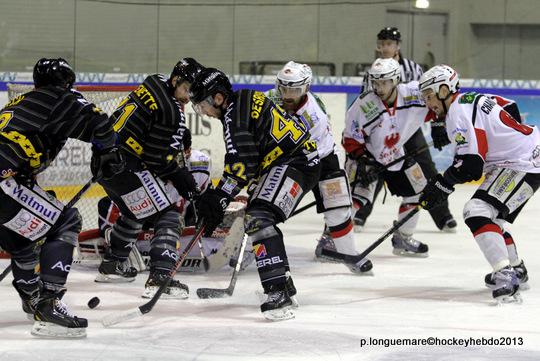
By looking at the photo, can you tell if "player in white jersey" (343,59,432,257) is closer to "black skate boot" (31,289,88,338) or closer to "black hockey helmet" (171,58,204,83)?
"black hockey helmet" (171,58,204,83)

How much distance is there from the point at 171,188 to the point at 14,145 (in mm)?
1433

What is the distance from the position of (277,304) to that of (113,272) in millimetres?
1197

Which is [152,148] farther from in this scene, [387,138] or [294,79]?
[387,138]

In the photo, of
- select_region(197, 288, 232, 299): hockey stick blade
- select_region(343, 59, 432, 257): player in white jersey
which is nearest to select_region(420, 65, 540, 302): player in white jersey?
select_region(197, 288, 232, 299): hockey stick blade

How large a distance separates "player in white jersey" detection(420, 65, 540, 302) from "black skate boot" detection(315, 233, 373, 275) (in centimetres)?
76

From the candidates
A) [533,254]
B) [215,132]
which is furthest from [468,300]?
[215,132]

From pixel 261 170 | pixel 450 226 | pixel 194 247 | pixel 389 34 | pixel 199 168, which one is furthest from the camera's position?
pixel 450 226

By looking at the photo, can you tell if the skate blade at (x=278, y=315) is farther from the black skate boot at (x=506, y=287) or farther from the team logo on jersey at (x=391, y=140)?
the team logo on jersey at (x=391, y=140)

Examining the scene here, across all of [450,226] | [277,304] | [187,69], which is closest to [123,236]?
[187,69]

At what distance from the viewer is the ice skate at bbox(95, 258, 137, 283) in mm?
5152

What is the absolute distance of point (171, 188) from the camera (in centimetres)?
521

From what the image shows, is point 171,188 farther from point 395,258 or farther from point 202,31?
point 202,31

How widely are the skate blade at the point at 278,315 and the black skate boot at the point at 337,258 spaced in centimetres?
119

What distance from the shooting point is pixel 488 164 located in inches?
190
